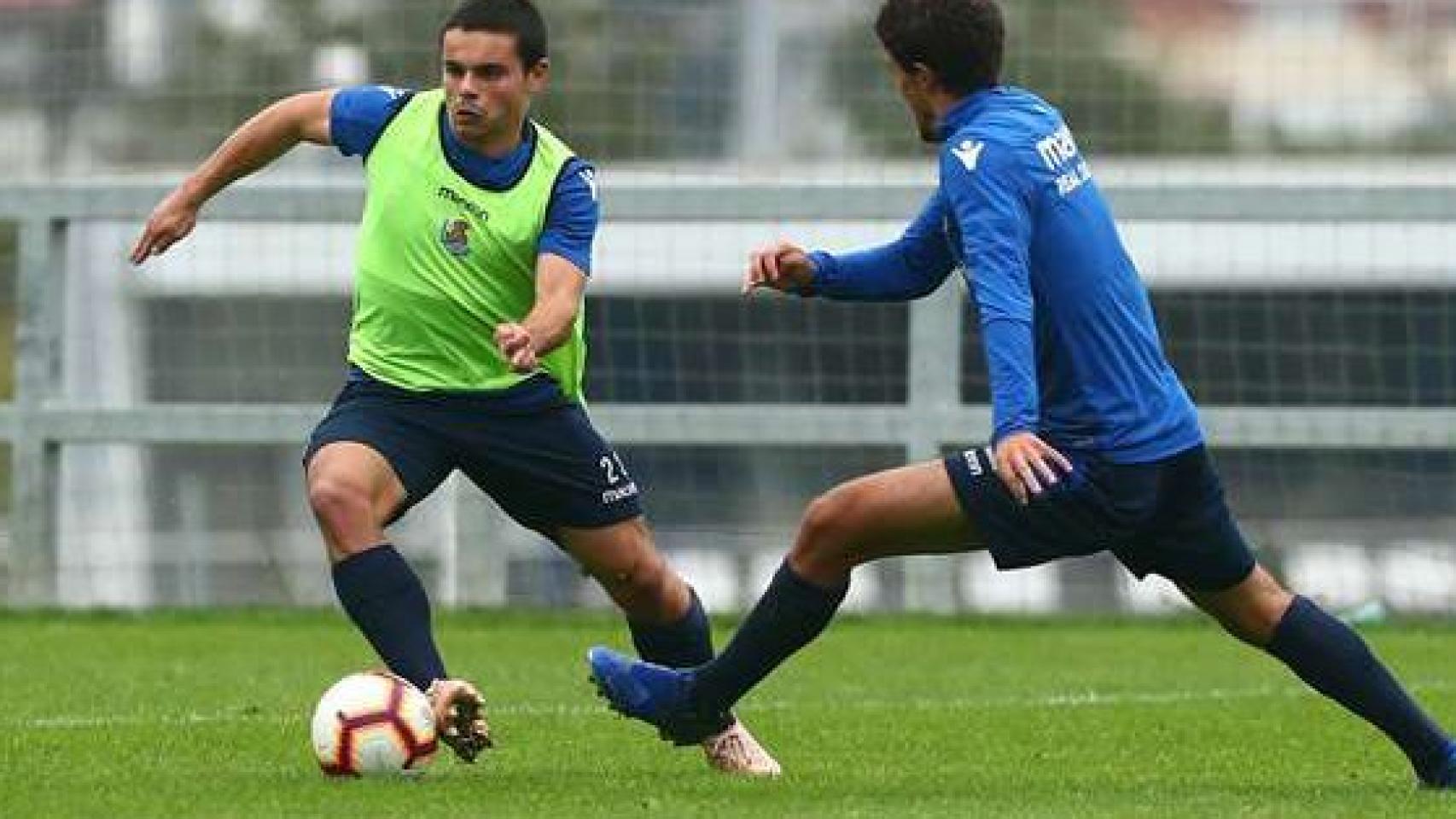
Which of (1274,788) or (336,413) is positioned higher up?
(336,413)

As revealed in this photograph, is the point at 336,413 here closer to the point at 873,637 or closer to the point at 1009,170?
the point at 1009,170

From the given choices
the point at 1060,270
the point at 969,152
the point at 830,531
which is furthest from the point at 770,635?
the point at 969,152

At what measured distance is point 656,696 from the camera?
8.44 metres

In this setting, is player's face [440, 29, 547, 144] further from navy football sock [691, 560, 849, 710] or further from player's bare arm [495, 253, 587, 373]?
navy football sock [691, 560, 849, 710]

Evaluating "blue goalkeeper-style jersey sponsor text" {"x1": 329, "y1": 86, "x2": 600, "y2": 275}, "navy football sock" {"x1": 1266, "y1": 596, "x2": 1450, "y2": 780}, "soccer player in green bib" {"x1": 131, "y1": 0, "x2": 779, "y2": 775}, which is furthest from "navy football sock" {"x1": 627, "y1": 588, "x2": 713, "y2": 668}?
"navy football sock" {"x1": 1266, "y1": 596, "x2": 1450, "y2": 780}

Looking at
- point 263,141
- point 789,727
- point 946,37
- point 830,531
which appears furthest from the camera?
point 789,727

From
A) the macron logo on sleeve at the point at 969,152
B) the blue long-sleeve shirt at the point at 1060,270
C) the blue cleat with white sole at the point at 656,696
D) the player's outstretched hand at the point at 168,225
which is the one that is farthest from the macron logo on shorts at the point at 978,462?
the player's outstretched hand at the point at 168,225

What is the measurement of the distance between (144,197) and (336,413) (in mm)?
7019

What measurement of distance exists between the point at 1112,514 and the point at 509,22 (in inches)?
77.2

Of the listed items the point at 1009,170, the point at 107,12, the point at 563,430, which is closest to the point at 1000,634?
the point at 107,12

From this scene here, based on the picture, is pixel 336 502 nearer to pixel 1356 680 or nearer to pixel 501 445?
pixel 501 445

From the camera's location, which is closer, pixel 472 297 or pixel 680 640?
pixel 472 297

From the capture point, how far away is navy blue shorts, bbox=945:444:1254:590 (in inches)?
310

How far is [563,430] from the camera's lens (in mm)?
9016
